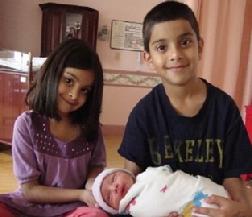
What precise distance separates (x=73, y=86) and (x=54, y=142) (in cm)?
18

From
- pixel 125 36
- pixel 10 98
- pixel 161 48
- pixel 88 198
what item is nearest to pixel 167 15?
pixel 161 48

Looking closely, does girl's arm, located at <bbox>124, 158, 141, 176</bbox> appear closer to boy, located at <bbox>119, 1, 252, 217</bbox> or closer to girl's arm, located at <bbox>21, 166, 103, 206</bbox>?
boy, located at <bbox>119, 1, 252, 217</bbox>

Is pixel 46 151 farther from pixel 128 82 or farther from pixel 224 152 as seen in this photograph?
pixel 128 82

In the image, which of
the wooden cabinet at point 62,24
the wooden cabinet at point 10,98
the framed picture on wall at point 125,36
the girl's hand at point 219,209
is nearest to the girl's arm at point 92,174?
the girl's hand at point 219,209

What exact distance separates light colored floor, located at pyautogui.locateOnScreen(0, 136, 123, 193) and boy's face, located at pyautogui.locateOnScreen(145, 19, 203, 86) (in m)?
1.52

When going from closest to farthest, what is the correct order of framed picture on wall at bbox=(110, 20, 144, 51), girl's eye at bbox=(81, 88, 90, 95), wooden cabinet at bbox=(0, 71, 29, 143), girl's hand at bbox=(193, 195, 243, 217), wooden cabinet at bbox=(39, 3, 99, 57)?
girl's hand at bbox=(193, 195, 243, 217), girl's eye at bbox=(81, 88, 90, 95), wooden cabinet at bbox=(0, 71, 29, 143), wooden cabinet at bbox=(39, 3, 99, 57), framed picture on wall at bbox=(110, 20, 144, 51)

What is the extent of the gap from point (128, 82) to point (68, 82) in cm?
271

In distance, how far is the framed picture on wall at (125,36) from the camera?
12.3 ft

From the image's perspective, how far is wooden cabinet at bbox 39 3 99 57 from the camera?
3428mm

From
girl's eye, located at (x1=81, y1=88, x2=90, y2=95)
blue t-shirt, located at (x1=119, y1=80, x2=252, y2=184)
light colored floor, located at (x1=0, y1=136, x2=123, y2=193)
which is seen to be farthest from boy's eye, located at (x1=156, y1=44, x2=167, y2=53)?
light colored floor, located at (x1=0, y1=136, x2=123, y2=193)

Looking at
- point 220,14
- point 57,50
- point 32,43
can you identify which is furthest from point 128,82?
point 57,50

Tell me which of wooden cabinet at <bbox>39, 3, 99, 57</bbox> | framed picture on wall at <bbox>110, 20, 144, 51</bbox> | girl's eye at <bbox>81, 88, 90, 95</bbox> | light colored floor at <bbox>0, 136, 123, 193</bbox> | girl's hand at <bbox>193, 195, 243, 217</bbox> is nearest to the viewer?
girl's hand at <bbox>193, 195, 243, 217</bbox>

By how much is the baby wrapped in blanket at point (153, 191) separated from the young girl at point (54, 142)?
67 millimetres

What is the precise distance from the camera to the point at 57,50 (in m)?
1.14
